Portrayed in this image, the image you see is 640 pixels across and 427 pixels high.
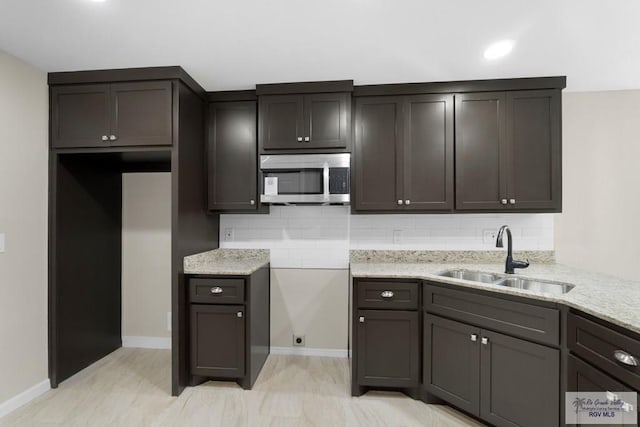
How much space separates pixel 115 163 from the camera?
2.91 meters

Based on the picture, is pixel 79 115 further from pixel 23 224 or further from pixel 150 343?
pixel 150 343

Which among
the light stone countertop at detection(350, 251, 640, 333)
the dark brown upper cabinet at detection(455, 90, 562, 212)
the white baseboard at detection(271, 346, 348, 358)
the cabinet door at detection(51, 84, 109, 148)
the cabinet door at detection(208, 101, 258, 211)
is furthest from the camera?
the white baseboard at detection(271, 346, 348, 358)

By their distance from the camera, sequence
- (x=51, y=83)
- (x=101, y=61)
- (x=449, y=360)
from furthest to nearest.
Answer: (x=51, y=83) → (x=101, y=61) → (x=449, y=360)

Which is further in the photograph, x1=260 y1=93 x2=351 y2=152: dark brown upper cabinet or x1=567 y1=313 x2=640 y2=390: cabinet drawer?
x1=260 y1=93 x2=351 y2=152: dark brown upper cabinet

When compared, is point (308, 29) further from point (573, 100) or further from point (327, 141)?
point (573, 100)

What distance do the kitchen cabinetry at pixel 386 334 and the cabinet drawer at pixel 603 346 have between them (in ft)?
2.95

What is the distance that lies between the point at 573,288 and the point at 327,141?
1931 mm

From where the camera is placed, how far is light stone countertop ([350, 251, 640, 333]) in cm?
141

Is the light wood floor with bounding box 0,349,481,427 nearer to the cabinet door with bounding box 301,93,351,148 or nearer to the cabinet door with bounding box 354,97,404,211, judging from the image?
the cabinet door with bounding box 354,97,404,211

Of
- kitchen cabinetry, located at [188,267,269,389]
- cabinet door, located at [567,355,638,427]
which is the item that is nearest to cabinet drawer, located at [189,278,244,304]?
kitchen cabinetry, located at [188,267,269,389]

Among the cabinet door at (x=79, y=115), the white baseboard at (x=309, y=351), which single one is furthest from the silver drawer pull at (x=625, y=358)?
the cabinet door at (x=79, y=115)

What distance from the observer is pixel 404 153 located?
264 centimetres

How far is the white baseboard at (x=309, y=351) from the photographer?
9.92 feet

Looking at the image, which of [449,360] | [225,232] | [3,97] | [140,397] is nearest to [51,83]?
[3,97]
